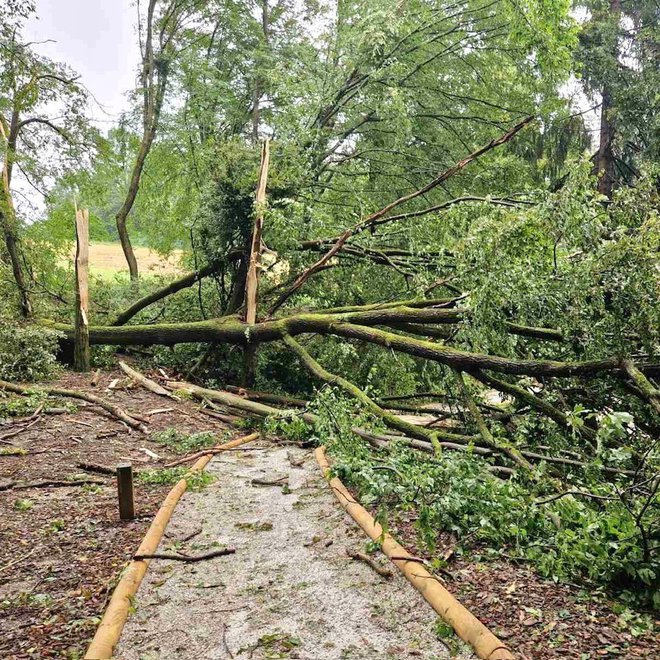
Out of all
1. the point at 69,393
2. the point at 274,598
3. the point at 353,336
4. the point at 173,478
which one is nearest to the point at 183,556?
the point at 274,598

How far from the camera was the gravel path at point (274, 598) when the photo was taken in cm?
234

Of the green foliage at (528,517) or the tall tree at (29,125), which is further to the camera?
the tall tree at (29,125)

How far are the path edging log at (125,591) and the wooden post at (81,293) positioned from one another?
17.7 ft

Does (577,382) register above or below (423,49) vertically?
below

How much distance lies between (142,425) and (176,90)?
37.4ft

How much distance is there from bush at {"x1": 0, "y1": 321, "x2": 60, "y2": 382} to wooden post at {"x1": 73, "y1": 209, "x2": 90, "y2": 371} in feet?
1.32

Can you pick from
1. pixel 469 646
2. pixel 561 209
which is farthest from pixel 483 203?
pixel 469 646

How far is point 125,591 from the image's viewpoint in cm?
269

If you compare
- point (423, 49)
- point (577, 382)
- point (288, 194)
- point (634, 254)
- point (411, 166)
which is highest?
point (423, 49)

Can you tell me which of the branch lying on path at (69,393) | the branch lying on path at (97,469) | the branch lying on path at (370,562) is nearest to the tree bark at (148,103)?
the branch lying on path at (69,393)

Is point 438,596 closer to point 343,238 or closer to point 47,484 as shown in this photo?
point 47,484

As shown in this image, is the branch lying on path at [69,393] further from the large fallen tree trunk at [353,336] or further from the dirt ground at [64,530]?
the large fallen tree trunk at [353,336]

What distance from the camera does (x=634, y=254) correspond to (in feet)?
12.7

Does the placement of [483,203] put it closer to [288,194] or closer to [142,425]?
[288,194]
